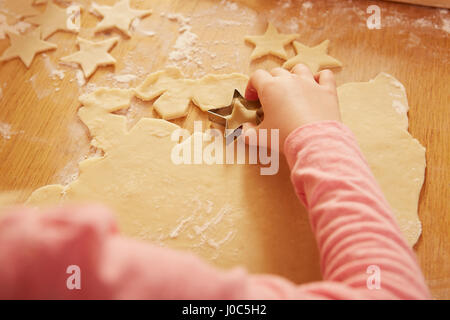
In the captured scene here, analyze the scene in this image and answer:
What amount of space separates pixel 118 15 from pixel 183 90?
35 centimetres

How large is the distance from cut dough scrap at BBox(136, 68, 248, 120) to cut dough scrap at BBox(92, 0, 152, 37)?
20cm

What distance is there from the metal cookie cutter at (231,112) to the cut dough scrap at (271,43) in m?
0.18

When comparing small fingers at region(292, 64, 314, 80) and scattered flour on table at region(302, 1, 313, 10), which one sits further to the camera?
scattered flour on table at region(302, 1, 313, 10)

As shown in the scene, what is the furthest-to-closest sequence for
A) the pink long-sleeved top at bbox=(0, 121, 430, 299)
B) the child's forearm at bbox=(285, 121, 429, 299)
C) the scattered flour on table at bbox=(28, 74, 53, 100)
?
the scattered flour on table at bbox=(28, 74, 53, 100) → the child's forearm at bbox=(285, 121, 429, 299) → the pink long-sleeved top at bbox=(0, 121, 430, 299)

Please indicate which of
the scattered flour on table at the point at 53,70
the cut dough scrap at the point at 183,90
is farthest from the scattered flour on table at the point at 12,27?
the cut dough scrap at the point at 183,90

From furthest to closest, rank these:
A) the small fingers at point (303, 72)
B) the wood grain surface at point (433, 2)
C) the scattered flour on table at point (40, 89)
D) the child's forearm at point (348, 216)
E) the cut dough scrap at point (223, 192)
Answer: the wood grain surface at point (433, 2)
the scattered flour on table at point (40, 89)
the small fingers at point (303, 72)
the cut dough scrap at point (223, 192)
the child's forearm at point (348, 216)

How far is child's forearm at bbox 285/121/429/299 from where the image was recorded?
51 centimetres

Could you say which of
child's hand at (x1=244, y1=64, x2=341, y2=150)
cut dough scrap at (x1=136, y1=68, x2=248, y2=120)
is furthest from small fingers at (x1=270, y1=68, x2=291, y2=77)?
cut dough scrap at (x1=136, y1=68, x2=248, y2=120)

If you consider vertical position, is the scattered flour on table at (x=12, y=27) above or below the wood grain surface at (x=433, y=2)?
below

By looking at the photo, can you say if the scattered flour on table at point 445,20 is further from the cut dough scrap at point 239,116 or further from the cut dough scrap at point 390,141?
the cut dough scrap at point 239,116

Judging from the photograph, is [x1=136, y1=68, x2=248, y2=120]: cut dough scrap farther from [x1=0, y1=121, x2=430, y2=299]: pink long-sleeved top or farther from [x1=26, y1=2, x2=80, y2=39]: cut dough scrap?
[x1=0, y1=121, x2=430, y2=299]: pink long-sleeved top

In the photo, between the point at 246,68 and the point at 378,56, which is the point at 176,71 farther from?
the point at 378,56

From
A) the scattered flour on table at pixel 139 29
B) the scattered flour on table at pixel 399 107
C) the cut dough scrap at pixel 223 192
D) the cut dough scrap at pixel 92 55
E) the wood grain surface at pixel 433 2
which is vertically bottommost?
the cut dough scrap at pixel 223 192

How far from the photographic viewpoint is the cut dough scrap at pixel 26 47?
978mm
